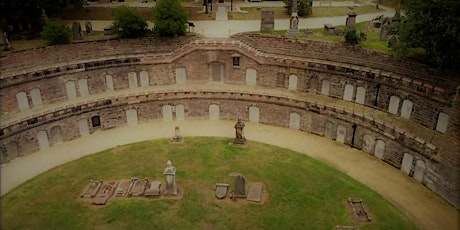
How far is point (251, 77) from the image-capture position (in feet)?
131

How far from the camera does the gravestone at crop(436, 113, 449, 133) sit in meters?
30.6

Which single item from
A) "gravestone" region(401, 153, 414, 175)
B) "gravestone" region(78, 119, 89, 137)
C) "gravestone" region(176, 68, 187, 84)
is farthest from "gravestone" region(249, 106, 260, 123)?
"gravestone" region(78, 119, 89, 137)

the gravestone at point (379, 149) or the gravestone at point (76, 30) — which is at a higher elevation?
the gravestone at point (76, 30)

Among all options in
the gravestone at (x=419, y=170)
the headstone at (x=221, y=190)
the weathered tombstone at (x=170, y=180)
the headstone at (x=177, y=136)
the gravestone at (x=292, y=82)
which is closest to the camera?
the weathered tombstone at (x=170, y=180)

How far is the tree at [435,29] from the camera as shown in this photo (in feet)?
95.9

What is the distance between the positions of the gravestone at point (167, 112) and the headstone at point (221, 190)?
11442 millimetres

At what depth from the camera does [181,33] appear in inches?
1620

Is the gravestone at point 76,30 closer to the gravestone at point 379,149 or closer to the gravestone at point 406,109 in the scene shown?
the gravestone at point 379,149

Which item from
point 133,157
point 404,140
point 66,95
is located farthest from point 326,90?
point 66,95

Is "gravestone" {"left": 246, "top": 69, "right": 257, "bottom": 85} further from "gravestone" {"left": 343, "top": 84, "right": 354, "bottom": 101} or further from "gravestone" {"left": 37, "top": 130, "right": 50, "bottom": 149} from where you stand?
"gravestone" {"left": 37, "top": 130, "right": 50, "bottom": 149}

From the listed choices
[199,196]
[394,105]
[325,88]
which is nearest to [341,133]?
[394,105]

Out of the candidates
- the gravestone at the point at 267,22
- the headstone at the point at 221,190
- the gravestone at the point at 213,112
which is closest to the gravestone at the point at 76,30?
the gravestone at the point at 213,112

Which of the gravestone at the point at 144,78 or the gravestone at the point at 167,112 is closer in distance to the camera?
the gravestone at the point at 167,112

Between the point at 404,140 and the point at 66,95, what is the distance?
92.6 feet
